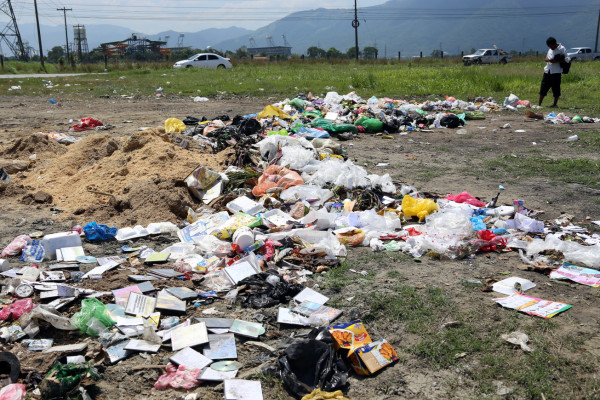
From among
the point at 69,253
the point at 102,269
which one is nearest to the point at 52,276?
the point at 102,269

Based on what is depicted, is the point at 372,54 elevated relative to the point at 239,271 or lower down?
elevated

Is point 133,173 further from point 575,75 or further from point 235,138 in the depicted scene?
point 575,75

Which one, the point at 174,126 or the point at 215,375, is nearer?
the point at 215,375

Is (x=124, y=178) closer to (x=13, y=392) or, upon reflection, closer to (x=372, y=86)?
(x=13, y=392)

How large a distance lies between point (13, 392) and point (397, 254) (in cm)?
295

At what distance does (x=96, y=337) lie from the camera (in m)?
2.94

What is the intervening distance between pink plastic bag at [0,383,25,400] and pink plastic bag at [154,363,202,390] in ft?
2.15

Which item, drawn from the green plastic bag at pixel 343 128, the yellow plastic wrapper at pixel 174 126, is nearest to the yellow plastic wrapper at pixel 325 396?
the yellow plastic wrapper at pixel 174 126

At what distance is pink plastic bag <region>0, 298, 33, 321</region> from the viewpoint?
3098 millimetres

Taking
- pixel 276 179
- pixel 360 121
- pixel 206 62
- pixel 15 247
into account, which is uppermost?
pixel 206 62

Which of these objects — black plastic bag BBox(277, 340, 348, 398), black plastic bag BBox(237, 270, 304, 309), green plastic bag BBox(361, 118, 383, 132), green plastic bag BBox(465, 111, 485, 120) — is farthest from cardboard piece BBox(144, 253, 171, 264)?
green plastic bag BBox(465, 111, 485, 120)

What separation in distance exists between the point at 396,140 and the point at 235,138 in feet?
10.9

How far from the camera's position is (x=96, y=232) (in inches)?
182

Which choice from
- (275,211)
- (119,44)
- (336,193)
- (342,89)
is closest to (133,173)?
(275,211)
